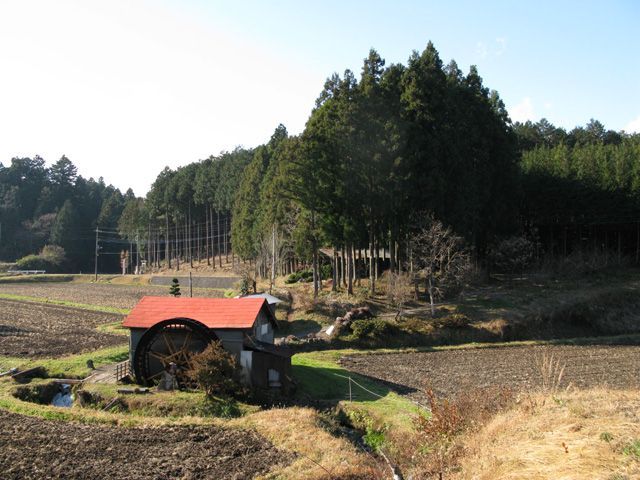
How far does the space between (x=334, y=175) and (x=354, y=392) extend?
625 inches

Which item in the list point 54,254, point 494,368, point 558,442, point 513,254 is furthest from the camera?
point 54,254

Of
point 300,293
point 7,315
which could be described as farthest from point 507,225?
point 7,315

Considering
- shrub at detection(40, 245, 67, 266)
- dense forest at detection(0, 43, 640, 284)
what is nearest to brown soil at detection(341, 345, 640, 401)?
dense forest at detection(0, 43, 640, 284)

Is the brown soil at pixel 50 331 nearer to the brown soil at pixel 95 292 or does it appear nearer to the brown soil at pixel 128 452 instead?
the brown soil at pixel 95 292

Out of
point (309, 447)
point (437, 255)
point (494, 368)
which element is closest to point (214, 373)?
point (309, 447)

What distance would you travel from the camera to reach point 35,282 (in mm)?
63656

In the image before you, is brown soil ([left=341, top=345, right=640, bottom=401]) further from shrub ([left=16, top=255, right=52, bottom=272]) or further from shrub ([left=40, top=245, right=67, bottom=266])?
shrub ([left=40, top=245, right=67, bottom=266])

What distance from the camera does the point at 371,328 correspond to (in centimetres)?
2716

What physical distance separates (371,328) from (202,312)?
1023 cm

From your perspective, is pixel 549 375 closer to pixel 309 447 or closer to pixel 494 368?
pixel 309 447

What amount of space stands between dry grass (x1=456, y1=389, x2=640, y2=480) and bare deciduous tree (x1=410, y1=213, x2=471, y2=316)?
18.2 meters

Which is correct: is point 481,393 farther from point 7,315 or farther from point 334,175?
point 7,315

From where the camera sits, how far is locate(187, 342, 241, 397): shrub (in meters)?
16.5

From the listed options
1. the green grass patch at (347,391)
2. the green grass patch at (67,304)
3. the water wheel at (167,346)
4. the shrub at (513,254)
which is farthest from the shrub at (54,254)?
the water wheel at (167,346)
